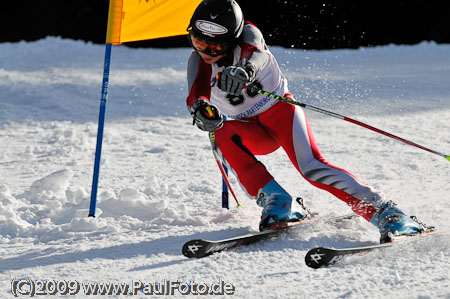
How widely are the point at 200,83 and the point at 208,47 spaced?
0.56 feet

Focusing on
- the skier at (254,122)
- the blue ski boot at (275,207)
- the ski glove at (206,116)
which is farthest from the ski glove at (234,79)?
the blue ski boot at (275,207)

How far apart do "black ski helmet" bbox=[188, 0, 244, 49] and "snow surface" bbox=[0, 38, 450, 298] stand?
0.81 m

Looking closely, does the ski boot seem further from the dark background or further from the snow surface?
the dark background

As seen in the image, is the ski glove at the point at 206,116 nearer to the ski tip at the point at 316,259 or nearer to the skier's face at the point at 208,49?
the skier's face at the point at 208,49

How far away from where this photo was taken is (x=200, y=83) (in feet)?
8.56

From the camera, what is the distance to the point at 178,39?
9352 millimetres

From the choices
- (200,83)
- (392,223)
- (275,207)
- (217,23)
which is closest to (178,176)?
(200,83)

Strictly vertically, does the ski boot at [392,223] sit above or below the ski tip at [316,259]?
above

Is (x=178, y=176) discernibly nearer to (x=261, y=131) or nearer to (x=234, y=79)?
(x=261, y=131)

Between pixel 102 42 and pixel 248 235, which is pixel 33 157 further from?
pixel 102 42

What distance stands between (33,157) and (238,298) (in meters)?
2.62

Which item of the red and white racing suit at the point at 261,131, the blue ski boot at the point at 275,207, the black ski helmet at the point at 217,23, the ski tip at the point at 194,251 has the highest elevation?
the black ski helmet at the point at 217,23

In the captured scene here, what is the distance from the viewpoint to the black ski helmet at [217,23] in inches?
97.3

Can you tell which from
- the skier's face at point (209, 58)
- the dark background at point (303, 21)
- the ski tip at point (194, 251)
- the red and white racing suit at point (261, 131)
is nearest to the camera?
the ski tip at point (194, 251)
